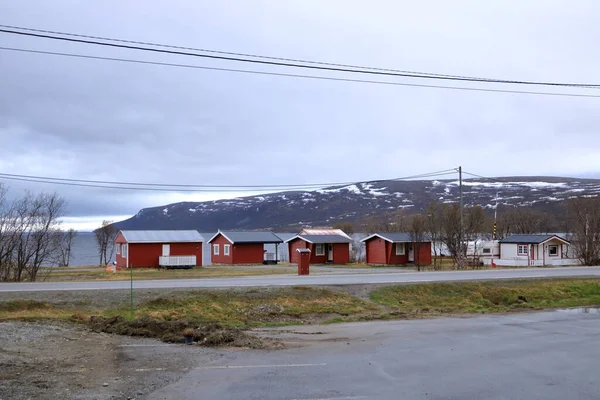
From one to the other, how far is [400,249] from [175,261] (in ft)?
76.0

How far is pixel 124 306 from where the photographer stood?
20.3 metres

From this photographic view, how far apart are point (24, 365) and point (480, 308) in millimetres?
16691

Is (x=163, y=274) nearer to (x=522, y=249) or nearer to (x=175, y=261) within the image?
(x=175, y=261)

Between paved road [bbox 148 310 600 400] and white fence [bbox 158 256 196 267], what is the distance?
36253 mm

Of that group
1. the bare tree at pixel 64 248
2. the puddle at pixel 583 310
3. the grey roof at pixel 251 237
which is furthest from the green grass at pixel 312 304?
the bare tree at pixel 64 248

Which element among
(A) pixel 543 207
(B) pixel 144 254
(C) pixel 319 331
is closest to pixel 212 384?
(C) pixel 319 331

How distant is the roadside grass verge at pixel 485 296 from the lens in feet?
74.0

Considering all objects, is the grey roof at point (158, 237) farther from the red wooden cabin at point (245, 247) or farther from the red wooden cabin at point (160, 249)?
the red wooden cabin at point (245, 247)

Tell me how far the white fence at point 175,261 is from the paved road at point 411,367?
119ft

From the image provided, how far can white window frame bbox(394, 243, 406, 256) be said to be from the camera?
198ft

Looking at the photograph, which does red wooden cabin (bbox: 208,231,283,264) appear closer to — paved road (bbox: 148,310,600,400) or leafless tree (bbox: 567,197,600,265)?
leafless tree (bbox: 567,197,600,265)

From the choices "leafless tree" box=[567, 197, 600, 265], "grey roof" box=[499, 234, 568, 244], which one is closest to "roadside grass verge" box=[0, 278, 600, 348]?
"leafless tree" box=[567, 197, 600, 265]

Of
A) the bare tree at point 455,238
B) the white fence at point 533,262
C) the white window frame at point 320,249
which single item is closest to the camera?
the bare tree at point 455,238

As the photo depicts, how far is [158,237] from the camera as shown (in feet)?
173
